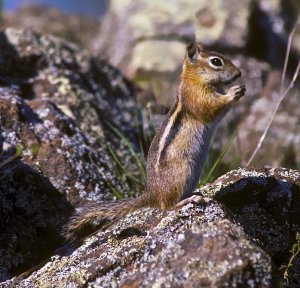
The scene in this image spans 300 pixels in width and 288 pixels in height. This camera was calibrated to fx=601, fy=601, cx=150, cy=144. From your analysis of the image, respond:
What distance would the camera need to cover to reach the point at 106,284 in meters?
3.35

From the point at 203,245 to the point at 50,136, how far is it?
2.35m

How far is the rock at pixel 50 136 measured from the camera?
14.3 feet

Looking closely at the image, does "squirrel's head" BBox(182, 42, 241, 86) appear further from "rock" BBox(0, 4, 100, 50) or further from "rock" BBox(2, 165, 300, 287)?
"rock" BBox(0, 4, 100, 50)

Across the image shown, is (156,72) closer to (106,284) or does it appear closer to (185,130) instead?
(185,130)

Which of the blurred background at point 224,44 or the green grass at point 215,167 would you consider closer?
the green grass at point 215,167

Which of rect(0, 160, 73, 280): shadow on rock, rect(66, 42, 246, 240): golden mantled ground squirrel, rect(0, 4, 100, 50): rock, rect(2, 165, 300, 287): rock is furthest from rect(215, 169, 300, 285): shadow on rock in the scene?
rect(0, 4, 100, 50): rock

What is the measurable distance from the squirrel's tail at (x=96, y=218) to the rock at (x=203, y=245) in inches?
5.3

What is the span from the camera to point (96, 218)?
428 cm

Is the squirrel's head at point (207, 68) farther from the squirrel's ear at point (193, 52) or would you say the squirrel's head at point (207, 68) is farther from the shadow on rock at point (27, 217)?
the shadow on rock at point (27, 217)

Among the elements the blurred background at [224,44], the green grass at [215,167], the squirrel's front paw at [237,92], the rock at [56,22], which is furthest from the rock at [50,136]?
the rock at [56,22]

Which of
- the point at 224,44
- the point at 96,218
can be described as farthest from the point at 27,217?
the point at 224,44

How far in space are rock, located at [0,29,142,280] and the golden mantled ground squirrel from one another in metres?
0.29

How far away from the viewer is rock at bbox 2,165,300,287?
10.2ft

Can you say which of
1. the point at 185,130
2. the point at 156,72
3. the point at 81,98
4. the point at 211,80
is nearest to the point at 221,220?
the point at 185,130
